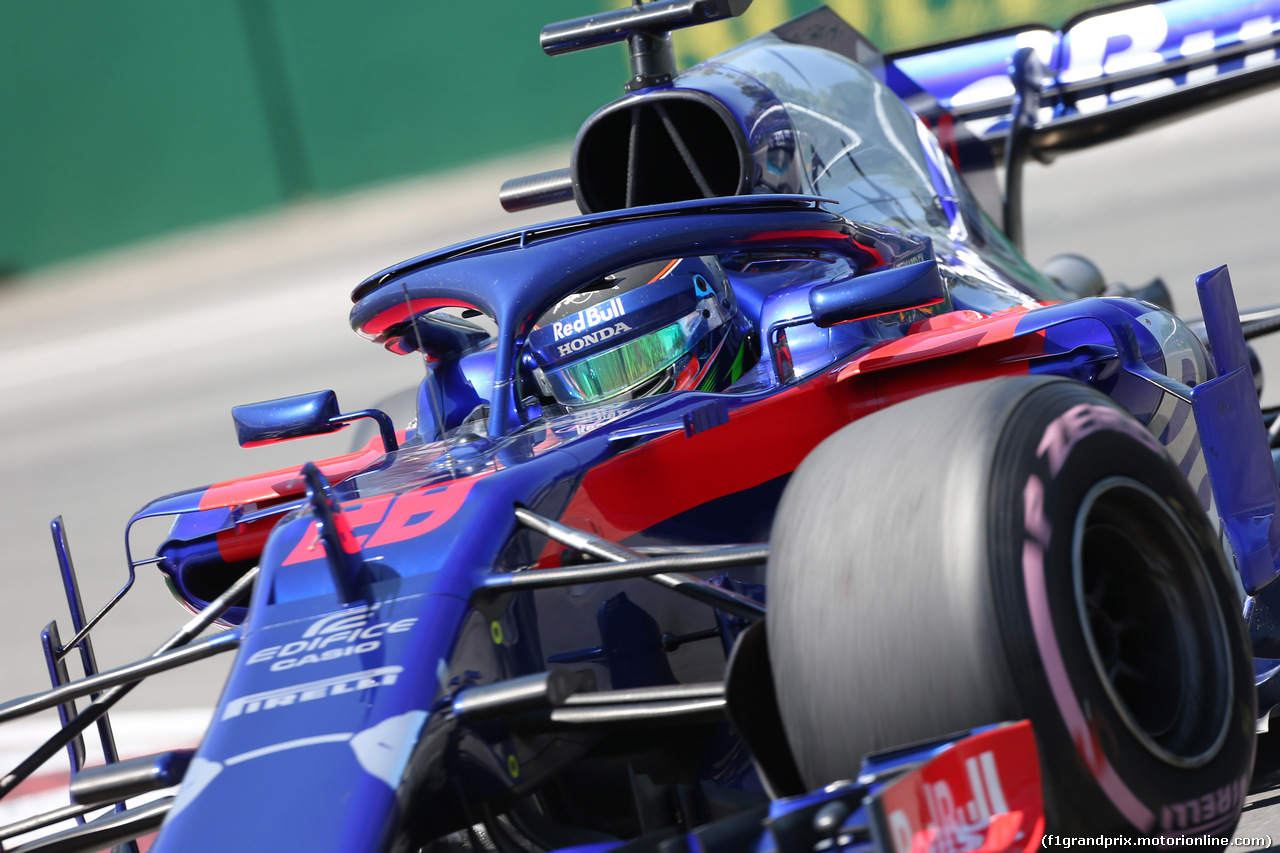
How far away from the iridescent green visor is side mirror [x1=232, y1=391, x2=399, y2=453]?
51cm

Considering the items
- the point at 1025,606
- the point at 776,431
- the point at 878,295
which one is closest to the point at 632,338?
the point at 776,431

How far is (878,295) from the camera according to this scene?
9.53ft

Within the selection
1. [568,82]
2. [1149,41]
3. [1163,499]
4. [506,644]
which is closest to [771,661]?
[506,644]

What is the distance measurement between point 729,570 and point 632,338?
64cm

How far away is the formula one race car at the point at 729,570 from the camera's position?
1880mm

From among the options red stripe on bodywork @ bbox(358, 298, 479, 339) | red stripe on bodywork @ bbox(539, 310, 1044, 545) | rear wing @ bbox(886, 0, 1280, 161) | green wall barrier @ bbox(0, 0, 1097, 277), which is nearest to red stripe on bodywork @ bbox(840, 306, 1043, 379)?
red stripe on bodywork @ bbox(539, 310, 1044, 545)

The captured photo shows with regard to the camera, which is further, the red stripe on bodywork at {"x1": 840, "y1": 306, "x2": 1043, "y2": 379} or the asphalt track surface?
the asphalt track surface

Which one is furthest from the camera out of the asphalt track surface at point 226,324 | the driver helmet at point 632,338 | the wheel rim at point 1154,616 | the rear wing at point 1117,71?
the asphalt track surface at point 226,324

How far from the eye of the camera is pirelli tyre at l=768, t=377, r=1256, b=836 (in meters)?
1.85

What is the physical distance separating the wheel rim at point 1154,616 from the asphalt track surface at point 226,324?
955 mm

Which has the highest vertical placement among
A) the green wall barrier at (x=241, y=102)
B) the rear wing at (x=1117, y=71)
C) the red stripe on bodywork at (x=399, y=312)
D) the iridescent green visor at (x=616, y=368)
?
the green wall barrier at (x=241, y=102)

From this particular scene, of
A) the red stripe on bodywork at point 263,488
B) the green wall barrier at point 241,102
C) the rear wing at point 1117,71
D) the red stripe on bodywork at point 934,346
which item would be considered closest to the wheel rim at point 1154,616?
the red stripe on bodywork at point 934,346

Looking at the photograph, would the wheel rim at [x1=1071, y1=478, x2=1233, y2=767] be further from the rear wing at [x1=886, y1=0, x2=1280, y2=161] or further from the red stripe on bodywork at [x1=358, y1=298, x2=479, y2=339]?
the rear wing at [x1=886, y1=0, x2=1280, y2=161]

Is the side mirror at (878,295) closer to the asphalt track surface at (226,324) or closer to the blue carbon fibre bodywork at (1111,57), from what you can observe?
the asphalt track surface at (226,324)
